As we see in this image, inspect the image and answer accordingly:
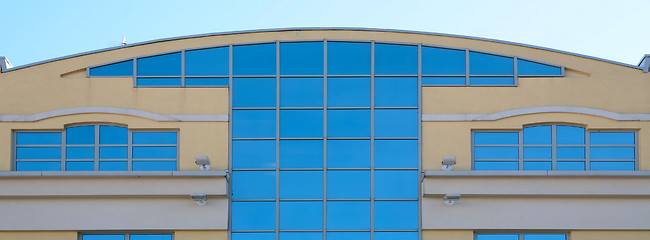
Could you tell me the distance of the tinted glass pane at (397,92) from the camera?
75.3ft

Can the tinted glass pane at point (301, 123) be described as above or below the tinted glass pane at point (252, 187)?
above

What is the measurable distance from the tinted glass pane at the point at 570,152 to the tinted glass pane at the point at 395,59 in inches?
156

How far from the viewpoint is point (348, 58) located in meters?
23.3

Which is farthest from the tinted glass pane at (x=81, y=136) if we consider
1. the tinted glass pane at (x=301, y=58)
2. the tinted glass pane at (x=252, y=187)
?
the tinted glass pane at (x=301, y=58)

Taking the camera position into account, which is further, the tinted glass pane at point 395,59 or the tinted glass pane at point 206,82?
the tinted glass pane at point 395,59

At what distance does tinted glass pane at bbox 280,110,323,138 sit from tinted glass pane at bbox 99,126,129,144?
12.6ft

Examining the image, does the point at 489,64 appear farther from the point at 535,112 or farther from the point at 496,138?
the point at 496,138

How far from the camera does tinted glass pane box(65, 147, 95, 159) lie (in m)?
22.8

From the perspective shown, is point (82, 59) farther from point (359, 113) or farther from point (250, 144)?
point (359, 113)

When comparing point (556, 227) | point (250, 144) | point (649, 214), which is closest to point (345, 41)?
point (250, 144)

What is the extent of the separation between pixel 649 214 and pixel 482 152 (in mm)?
4118

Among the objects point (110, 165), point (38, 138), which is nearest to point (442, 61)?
point (110, 165)

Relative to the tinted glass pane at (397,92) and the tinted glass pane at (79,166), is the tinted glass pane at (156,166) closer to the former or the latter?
the tinted glass pane at (79,166)

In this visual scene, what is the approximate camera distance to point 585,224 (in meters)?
22.1
